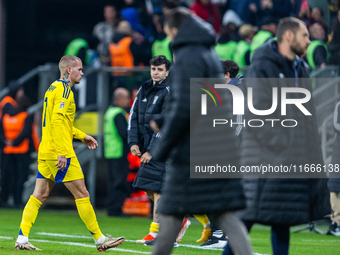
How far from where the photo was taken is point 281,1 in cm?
1463

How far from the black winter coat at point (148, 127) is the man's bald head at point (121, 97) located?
4.55 metres

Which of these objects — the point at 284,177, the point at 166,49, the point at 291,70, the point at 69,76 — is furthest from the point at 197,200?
the point at 166,49

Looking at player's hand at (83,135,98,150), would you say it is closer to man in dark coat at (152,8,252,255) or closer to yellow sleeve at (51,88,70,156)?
yellow sleeve at (51,88,70,156)

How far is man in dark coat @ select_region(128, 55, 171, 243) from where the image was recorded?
8250 millimetres

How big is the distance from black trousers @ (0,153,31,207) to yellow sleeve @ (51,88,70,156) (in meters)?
7.43

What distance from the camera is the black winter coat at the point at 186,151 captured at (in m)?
4.47

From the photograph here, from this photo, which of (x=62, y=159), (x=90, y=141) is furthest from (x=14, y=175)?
(x=62, y=159)

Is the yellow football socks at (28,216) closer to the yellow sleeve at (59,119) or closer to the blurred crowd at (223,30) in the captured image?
the yellow sleeve at (59,119)

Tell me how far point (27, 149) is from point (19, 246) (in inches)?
285

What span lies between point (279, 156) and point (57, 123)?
3050 millimetres

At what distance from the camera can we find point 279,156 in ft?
15.7

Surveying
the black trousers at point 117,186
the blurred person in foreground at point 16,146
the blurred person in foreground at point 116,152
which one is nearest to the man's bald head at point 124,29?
the blurred person in foreground at point 116,152

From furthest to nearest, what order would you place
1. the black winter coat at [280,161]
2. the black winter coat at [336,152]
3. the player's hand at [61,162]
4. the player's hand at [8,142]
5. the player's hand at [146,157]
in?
the player's hand at [8,142]
the black winter coat at [336,152]
the player's hand at [146,157]
the player's hand at [61,162]
the black winter coat at [280,161]

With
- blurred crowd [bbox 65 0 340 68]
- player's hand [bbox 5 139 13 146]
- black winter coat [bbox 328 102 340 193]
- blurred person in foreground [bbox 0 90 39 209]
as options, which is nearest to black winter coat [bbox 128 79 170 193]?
black winter coat [bbox 328 102 340 193]
